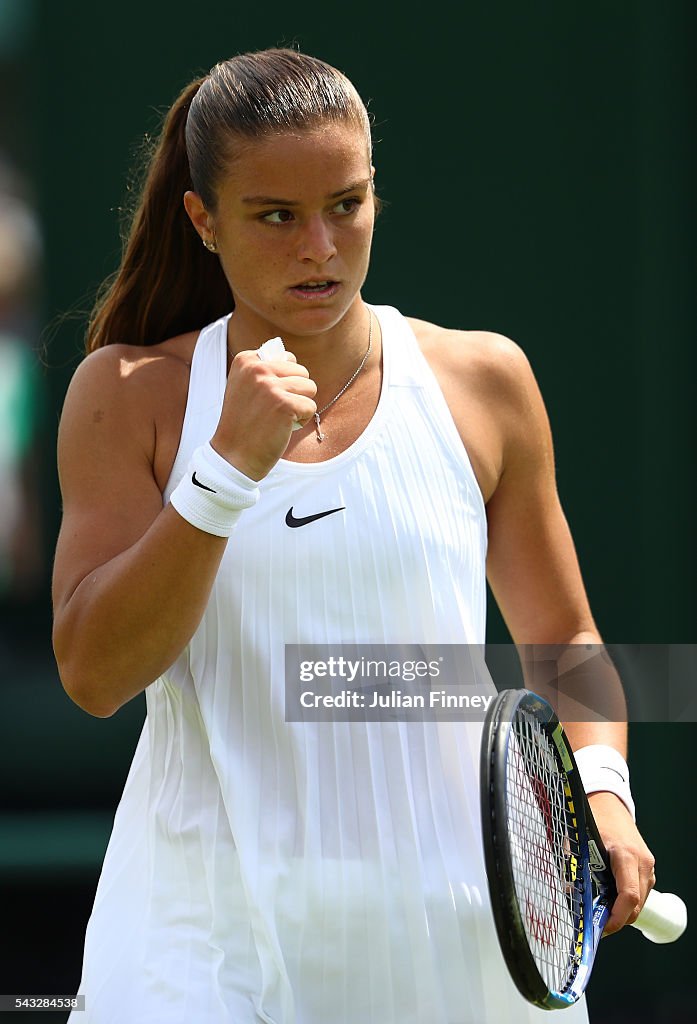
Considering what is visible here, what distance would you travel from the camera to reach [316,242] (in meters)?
1.86

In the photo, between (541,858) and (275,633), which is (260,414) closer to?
(275,633)

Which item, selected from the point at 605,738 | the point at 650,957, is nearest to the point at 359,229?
the point at 605,738

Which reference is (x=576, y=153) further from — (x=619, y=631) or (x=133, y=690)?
(x=133, y=690)

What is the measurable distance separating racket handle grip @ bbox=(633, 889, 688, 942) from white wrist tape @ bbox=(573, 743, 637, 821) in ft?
0.39

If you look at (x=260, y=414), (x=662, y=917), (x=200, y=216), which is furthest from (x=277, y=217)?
(x=662, y=917)

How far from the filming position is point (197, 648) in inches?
75.8

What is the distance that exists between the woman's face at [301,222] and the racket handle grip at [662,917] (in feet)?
2.83

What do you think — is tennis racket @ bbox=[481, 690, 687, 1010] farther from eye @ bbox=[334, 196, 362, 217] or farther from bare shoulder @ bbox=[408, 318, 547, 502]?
eye @ bbox=[334, 196, 362, 217]

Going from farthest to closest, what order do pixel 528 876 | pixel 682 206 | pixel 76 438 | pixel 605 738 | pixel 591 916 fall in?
pixel 682 206 → pixel 605 738 → pixel 76 438 → pixel 591 916 → pixel 528 876

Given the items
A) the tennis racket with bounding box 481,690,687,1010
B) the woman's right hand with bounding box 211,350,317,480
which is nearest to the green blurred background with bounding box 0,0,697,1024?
the tennis racket with bounding box 481,690,687,1010

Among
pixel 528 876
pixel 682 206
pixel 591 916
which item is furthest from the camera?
pixel 682 206

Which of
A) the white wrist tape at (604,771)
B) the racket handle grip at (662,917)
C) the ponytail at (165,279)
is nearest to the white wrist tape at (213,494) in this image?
the ponytail at (165,279)

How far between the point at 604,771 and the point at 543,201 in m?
2.06

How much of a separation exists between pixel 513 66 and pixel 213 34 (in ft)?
2.40
